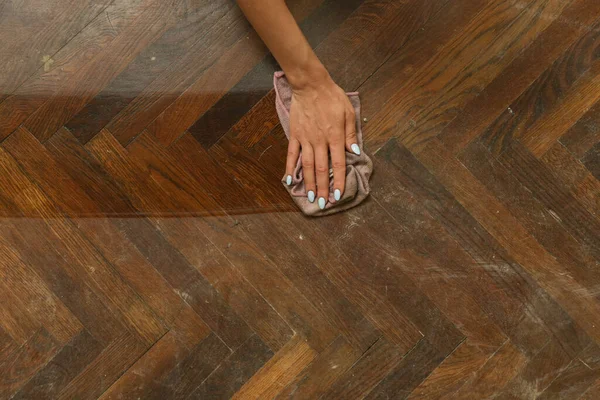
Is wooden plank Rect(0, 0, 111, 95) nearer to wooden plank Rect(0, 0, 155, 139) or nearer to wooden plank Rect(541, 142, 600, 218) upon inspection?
wooden plank Rect(0, 0, 155, 139)

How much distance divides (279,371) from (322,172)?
0.54 metres

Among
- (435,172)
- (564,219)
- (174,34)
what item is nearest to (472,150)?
(435,172)

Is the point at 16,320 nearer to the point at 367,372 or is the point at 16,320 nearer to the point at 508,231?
the point at 367,372

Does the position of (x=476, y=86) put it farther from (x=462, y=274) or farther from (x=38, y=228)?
(x=38, y=228)

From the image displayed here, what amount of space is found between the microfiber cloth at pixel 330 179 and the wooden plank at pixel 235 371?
0.39 meters

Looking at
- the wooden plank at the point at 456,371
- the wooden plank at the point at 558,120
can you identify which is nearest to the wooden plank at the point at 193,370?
the wooden plank at the point at 456,371

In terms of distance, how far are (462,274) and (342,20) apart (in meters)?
0.77

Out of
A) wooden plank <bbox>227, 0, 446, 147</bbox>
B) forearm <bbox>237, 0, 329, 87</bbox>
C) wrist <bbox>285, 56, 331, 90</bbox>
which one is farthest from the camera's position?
wooden plank <bbox>227, 0, 446, 147</bbox>

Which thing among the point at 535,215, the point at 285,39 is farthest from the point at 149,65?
the point at 535,215

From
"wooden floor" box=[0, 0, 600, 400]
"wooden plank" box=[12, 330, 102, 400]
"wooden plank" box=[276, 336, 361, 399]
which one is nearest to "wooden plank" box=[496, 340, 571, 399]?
"wooden floor" box=[0, 0, 600, 400]

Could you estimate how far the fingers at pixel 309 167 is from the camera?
1.36 m

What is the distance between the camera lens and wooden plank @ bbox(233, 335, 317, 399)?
1379mm

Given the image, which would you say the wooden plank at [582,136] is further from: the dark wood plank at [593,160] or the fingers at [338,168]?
the fingers at [338,168]

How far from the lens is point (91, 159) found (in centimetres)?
143
